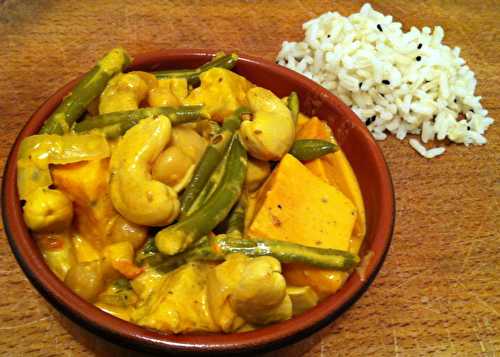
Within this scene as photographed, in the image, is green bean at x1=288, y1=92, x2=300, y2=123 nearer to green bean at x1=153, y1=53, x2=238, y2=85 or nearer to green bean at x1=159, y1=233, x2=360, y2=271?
green bean at x1=153, y1=53, x2=238, y2=85

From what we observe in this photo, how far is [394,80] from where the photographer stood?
5.91 feet

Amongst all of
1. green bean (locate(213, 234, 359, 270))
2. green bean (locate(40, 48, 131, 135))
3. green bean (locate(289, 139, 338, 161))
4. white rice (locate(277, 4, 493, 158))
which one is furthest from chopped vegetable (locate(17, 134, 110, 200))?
white rice (locate(277, 4, 493, 158))

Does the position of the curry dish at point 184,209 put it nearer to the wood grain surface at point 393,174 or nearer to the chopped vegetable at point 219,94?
the chopped vegetable at point 219,94

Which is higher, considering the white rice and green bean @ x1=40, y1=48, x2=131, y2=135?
green bean @ x1=40, y1=48, x2=131, y2=135

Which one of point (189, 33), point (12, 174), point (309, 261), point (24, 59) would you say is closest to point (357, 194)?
point (309, 261)

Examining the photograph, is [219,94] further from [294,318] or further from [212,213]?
[294,318]

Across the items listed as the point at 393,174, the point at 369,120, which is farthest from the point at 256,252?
the point at 369,120

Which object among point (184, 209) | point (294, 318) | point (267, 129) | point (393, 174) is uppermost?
point (267, 129)

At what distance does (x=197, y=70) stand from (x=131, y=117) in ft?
1.18

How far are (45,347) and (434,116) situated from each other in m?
1.43

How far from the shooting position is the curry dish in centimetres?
100

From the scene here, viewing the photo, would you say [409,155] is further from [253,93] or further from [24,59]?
[24,59]

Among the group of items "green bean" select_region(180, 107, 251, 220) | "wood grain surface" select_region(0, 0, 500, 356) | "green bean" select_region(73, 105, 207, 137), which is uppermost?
"green bean" select_region(73, 105, 207, 137)

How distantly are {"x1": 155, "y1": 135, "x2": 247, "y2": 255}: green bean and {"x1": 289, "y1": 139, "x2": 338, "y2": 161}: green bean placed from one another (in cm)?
14
